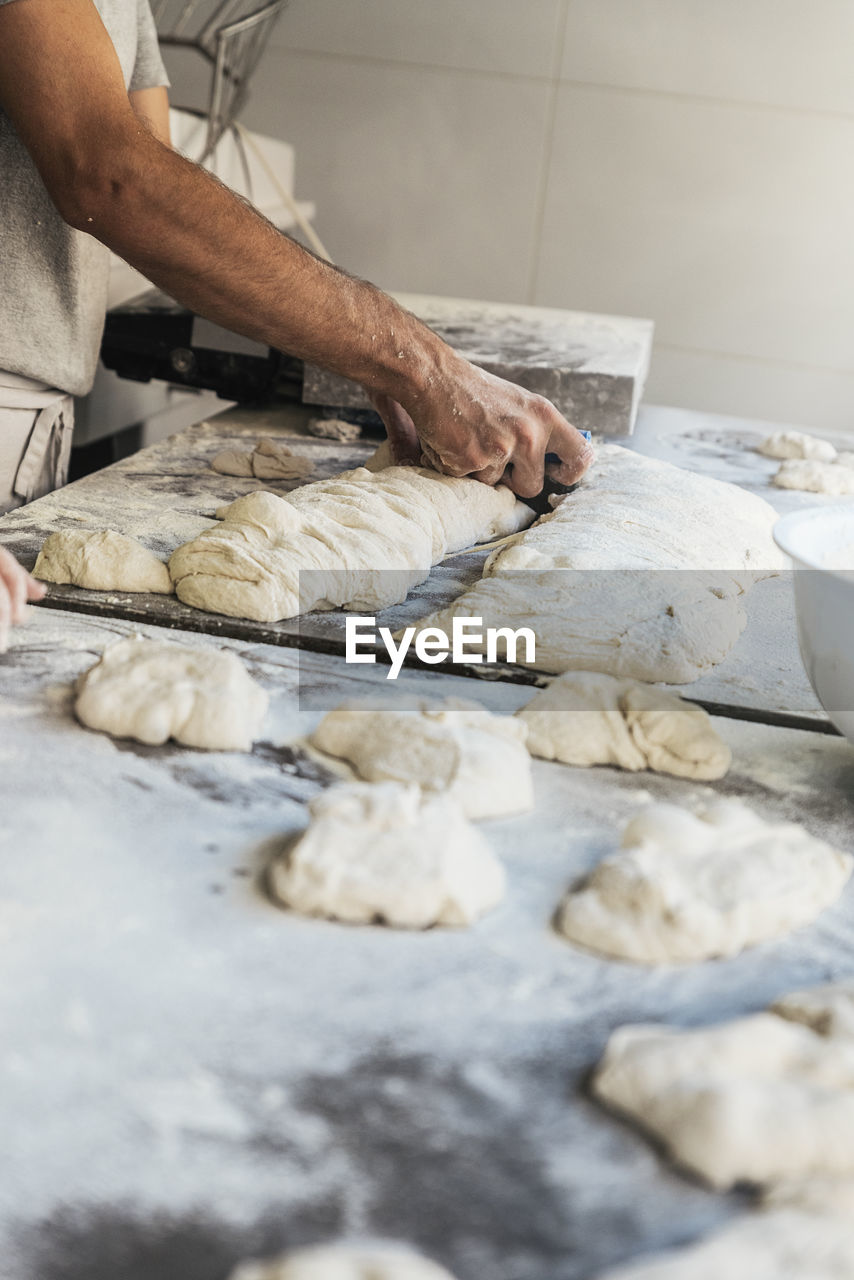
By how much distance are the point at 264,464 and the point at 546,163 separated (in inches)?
127

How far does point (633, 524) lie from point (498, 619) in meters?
0.43

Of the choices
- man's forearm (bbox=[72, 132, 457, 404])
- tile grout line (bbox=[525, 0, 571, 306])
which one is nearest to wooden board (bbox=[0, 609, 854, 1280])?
man's forearm (bbox=[72, 132, 457, 404])

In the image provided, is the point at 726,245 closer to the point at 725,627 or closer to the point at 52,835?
the point at 725,627

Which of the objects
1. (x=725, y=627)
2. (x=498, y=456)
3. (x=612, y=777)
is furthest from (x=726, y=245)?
(x=612, y=777)

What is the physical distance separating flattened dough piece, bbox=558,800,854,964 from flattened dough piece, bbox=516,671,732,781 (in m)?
0.18

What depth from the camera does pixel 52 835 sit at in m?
0.91

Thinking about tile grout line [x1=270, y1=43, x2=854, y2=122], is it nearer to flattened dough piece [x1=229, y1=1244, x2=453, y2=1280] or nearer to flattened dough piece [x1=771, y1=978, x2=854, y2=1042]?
flattened dough piece [x1=771, y1=978, x2=854, y2=1042]

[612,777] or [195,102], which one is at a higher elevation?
[195,102]

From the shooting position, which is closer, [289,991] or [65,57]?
[289,991]

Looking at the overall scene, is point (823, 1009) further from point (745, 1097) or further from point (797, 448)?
point (797, 448)

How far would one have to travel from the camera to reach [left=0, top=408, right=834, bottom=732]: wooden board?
136 cm

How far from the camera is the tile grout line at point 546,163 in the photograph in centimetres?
446

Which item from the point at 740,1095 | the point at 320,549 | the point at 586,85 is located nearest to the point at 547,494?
the point at 320,549

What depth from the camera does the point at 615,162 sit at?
4.57 metres
